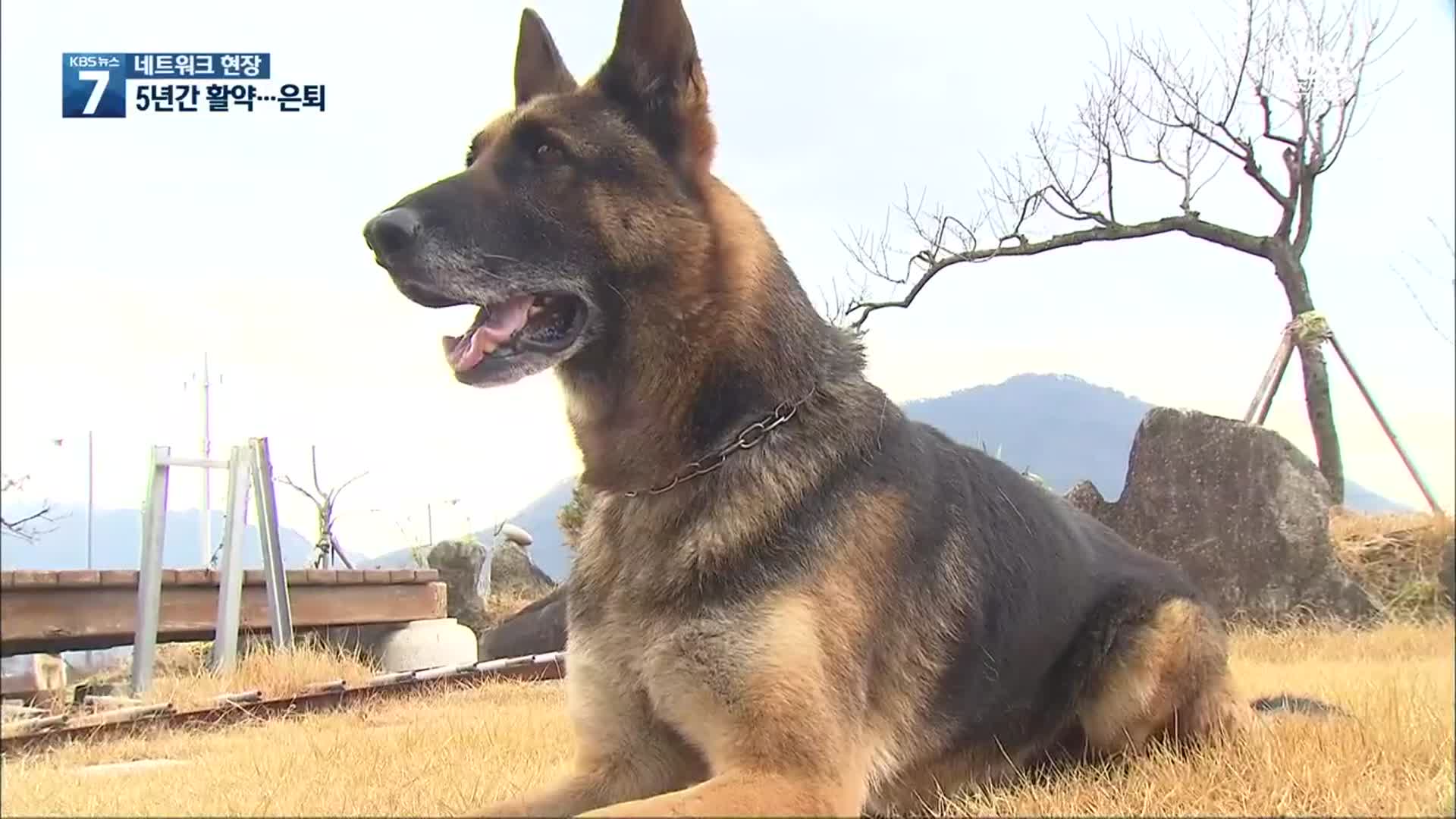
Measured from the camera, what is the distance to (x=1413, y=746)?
241 cm

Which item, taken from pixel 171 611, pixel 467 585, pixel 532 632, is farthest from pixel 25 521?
pixel 467 585

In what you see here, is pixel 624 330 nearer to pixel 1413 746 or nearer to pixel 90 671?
pixel 90 671

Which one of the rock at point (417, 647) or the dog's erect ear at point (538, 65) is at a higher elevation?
the dog's erect ear at point (538, 65)

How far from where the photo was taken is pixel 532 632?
525 centimetres

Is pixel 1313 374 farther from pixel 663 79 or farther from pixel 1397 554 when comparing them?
pixel 663 79

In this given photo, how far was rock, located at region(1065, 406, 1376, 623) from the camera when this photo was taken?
122 inches

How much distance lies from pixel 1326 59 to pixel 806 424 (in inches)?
58.4

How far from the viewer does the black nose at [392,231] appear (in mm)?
2086

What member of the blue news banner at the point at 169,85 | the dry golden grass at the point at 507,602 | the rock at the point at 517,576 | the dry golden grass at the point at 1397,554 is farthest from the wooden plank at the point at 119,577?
the dry golden grass at the point at 507,602

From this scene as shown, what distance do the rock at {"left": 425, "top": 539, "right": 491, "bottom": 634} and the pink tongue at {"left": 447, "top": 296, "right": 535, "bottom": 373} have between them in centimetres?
236

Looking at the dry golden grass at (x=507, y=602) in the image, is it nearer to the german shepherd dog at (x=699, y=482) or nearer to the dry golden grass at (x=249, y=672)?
the dry golden grass at (x=249, y=672)

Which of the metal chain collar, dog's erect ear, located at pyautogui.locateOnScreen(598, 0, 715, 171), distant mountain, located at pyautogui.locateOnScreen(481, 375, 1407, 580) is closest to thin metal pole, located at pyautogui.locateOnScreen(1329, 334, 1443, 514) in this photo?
distant mountain, located at pyautogui.locateOnScreen(481, 375, 1407, 580)

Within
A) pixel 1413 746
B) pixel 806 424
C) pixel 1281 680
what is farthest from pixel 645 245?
pixel 1281 680

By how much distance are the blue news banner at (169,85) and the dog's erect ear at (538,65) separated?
48 centimetres
